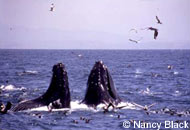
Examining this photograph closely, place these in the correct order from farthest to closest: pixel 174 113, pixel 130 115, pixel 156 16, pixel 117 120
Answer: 1. pixel 174 113
2. pixel 130 115
3. pixel 117 120
4. pixel 156 16

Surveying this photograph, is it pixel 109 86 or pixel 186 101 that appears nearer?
pixel 109 86

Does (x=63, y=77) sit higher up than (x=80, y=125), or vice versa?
(x=63, y=77)

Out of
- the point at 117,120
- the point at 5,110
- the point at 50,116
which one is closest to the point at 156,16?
the point at 117,120

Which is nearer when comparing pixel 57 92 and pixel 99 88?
pixel 57 92

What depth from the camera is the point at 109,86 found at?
27.3 m

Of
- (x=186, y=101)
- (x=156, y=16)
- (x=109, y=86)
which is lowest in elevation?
(x=186, y=101)

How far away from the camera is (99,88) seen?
26469mm

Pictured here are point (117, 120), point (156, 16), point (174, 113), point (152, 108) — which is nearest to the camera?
point (156, 16)

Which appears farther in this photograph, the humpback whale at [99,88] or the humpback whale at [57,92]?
the humpback whale at [99,88]

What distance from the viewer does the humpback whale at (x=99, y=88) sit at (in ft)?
86.7

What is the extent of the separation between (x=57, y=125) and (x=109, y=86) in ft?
18.5

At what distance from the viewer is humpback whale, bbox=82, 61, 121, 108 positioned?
26.4m

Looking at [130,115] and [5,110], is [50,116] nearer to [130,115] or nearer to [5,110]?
[5,110]

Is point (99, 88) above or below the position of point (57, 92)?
above
